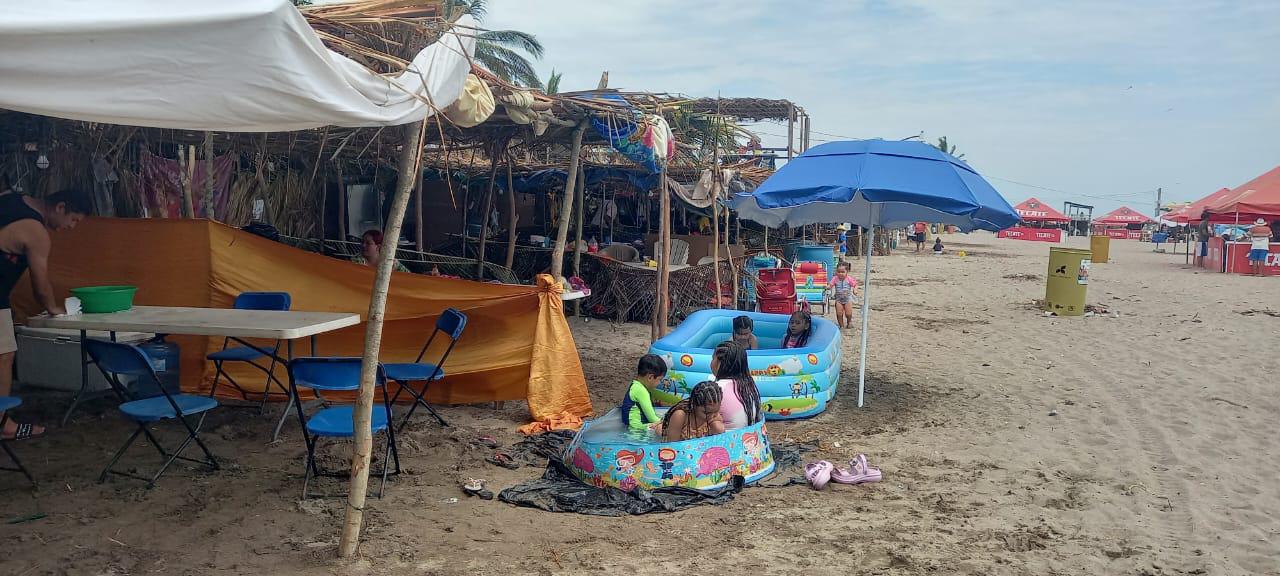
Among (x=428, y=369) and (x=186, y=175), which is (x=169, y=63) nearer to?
(x=428, y=369)

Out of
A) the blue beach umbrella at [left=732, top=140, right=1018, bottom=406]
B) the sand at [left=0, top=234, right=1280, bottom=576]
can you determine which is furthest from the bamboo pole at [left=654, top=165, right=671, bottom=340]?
the blue beach umbrella at [left=732, top=140, right=1018, bottom=406]

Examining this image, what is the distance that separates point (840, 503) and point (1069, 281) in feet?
34.1

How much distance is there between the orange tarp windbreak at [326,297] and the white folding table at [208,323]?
702 millimetres

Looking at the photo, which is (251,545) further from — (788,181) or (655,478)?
(788,181)

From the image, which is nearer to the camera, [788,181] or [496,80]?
[496,80]

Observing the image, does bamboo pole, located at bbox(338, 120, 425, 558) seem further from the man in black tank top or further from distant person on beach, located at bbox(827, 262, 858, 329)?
distant person on beach, located at bbox(827, 262, 858, 329)

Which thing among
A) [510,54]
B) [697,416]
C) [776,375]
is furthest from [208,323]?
[510,54]

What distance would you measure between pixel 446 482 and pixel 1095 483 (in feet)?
13.1

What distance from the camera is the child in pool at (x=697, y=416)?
479cm

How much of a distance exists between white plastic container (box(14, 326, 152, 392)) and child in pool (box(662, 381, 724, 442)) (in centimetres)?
432

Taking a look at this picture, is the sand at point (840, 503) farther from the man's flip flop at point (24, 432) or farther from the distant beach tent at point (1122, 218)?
the distant beach tent at point (1122, 218)

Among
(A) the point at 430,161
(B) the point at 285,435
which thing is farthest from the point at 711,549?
(A) the point at 430,161

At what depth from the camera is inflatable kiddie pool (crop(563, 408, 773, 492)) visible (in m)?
4.69

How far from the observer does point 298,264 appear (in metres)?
6.40
